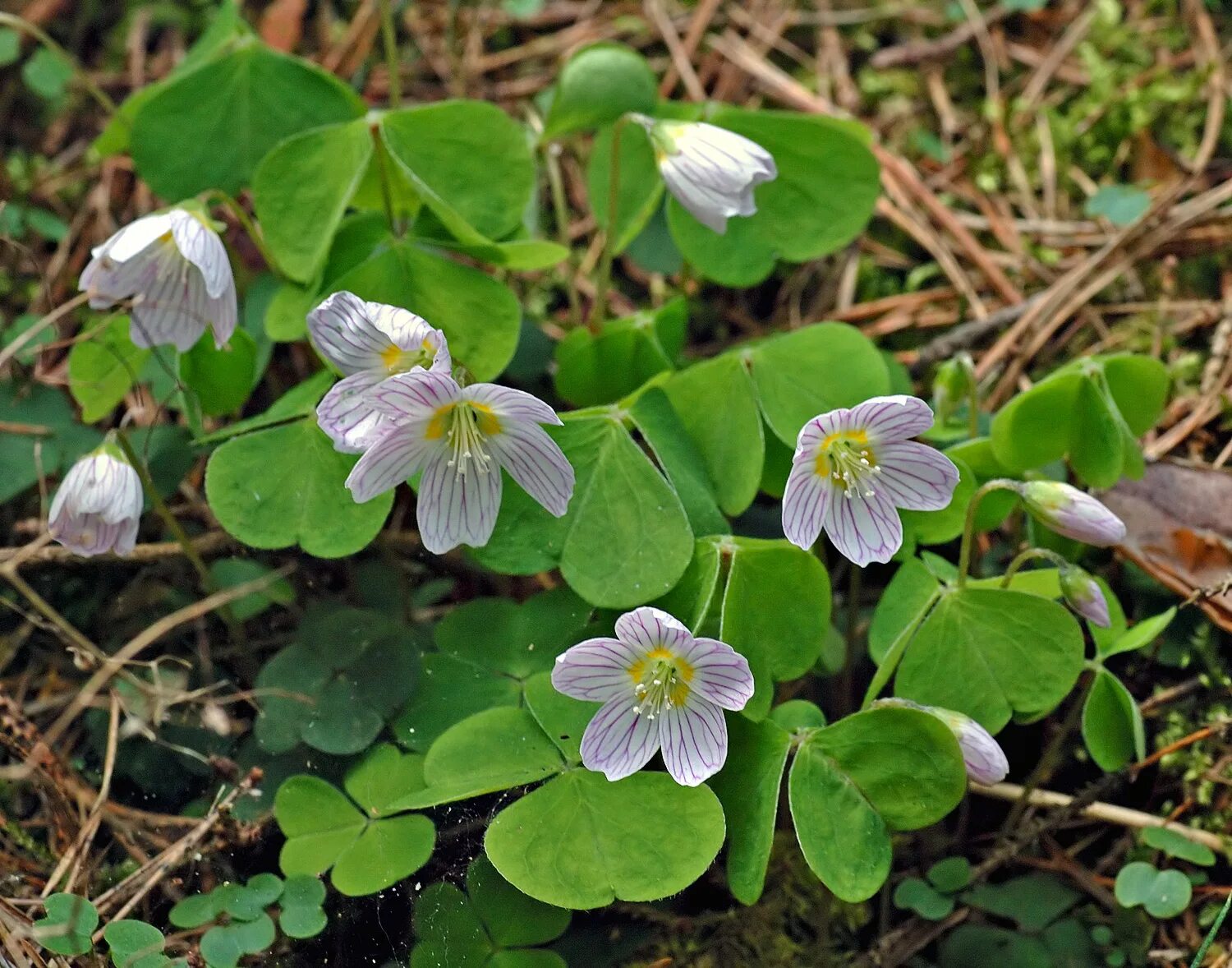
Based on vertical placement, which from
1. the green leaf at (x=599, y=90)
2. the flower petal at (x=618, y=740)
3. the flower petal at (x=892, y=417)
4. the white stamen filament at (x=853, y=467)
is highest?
the green leaf at (x=599, y=90)

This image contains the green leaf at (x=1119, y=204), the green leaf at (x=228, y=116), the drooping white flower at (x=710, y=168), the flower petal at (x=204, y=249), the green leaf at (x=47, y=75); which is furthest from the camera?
the green leaf at (x=47, y=75)

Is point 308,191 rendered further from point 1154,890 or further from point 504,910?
point 1154,890

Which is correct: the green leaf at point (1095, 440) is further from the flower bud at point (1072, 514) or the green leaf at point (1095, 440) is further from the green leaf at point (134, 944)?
the green leaf at point (134, 944)

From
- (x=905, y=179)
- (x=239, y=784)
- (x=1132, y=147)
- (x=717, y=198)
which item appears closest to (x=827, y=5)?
(x=905, y=179)

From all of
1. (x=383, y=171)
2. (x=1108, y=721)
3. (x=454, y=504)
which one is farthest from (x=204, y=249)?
(x=1108, y=721)

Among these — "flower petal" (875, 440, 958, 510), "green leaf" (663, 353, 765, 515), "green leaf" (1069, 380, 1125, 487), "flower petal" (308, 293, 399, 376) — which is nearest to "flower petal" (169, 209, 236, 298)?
"flower petal" (308, 293, 399, 376)

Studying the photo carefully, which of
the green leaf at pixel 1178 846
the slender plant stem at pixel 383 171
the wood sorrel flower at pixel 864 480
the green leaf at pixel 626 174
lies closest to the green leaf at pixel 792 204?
the green leaf at pixel 626 174
